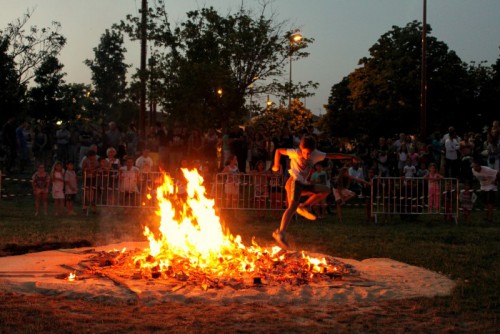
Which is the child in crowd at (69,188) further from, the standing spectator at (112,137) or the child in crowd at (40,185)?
the standing spectator at (112,137)

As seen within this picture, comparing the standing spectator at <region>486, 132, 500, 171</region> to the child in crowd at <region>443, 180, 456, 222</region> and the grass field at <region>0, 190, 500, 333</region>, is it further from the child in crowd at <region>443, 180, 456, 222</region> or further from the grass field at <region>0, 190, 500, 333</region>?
the child in crowd at <region>443, 180, 456, 222</region>

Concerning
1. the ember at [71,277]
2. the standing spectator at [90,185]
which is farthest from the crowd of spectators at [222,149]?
the ember at [71,277]

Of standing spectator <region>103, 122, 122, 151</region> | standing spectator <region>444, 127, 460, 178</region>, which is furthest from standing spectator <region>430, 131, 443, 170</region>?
standing spectator <region>103, 122, 122, 151</region>

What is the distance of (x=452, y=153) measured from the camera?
918 inches

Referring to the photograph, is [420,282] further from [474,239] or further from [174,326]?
[474,239]

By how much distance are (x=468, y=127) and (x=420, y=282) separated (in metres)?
43.5

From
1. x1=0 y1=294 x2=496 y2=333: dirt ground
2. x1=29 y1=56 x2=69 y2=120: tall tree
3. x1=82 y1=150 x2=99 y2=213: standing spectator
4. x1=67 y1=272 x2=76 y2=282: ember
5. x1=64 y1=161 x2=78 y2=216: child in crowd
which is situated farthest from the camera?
x1=29 y1=56 x2=69 y2=120: tall tree

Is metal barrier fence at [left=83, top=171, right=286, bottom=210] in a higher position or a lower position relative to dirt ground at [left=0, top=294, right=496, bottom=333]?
higher

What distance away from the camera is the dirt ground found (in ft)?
21.9

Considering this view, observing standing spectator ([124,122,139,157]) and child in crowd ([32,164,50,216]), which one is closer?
child in crowd ([32,164,50,216])

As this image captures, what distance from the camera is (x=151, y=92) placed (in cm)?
2488

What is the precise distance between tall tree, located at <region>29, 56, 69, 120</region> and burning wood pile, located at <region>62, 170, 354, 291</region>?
39.7 m

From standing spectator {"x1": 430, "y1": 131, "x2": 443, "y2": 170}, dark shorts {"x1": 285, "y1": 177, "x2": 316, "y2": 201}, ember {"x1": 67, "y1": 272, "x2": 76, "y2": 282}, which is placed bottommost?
ember {"x1": 67, "y1": 272, "x2": 76, "y2": 282}

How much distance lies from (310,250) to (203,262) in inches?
125
